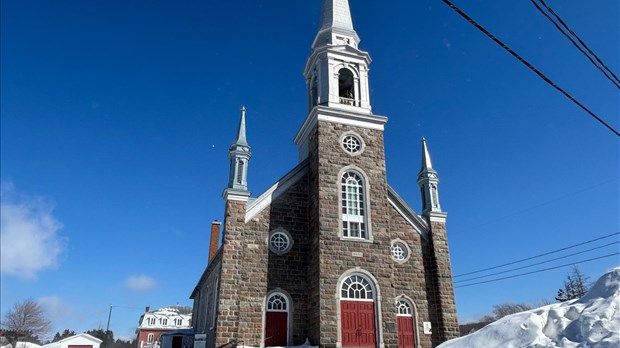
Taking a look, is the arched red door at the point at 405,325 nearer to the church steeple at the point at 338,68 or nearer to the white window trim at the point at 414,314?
the white window trim at the point at 414,314

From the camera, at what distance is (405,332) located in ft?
71.3

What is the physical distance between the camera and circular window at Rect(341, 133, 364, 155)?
2333 cm

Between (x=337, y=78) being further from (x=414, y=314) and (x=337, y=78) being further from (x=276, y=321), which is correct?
(x=276, y=321)

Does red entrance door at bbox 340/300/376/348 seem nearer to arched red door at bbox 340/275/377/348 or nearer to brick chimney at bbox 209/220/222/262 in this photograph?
arched red door at bbox 340/275/377/348

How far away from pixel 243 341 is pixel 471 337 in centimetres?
1207

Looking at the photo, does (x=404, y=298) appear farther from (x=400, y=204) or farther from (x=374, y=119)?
(x=374, y=119)

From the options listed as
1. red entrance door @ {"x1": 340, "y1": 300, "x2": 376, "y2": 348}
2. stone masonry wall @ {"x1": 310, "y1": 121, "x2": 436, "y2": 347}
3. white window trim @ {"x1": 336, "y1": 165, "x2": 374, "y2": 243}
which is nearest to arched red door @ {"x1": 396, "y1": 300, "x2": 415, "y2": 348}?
stone masonry wall @ {"x1": 310, "y1": 121, "x2": 436, "y2": 347}

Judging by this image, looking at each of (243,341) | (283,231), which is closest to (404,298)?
(283,231)

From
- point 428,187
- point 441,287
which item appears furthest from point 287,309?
point 428,187

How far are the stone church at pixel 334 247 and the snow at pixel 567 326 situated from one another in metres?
10.3

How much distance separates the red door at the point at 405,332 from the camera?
21.4 meters

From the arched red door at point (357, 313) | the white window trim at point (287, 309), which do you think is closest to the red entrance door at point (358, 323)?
the arched red door at point (357, 313)

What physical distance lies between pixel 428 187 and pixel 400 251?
447 cm

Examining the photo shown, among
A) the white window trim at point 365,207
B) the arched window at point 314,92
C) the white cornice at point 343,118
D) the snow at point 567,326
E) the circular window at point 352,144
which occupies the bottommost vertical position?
the snow at point 567,326
